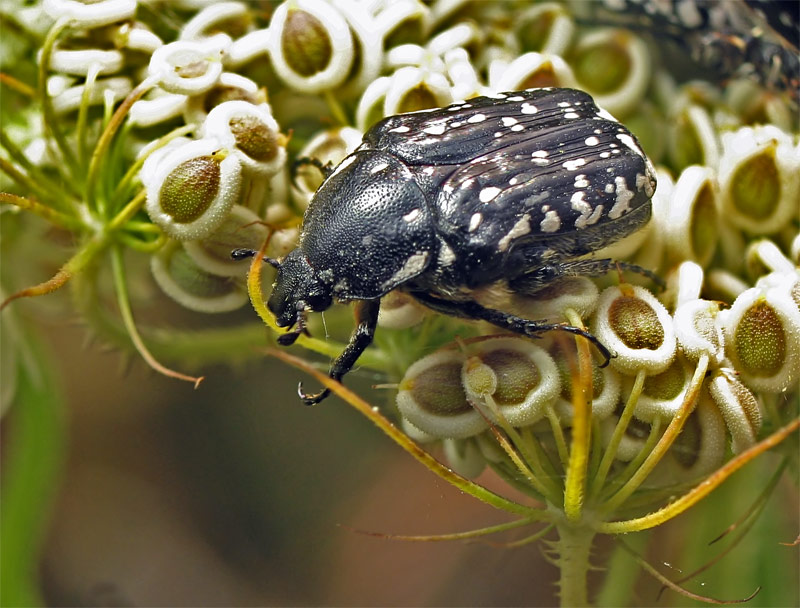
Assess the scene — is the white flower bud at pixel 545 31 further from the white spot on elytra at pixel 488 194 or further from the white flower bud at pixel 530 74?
the white spot on elytra at pixel 488 194

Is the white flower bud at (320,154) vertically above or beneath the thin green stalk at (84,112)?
beneath

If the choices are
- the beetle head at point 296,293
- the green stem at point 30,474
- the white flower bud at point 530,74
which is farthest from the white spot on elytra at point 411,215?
the green stem at point 30,474

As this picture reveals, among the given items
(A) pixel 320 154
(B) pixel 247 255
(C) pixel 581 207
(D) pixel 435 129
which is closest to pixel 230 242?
(B) pixel 247 255

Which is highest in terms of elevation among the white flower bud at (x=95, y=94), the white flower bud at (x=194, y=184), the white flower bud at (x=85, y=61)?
the white flower bud at (x=85, y=61)

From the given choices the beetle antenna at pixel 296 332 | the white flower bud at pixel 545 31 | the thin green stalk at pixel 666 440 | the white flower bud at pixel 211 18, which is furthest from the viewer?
the white flower bud at pixel 545 31

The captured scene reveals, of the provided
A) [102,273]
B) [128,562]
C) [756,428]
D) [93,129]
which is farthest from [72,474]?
[756,428]

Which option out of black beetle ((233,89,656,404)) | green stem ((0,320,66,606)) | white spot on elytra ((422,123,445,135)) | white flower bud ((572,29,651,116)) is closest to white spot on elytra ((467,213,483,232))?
black beetle ((233,89,656,404))

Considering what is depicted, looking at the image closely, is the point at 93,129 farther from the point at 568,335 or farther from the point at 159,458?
the point at 568,335
